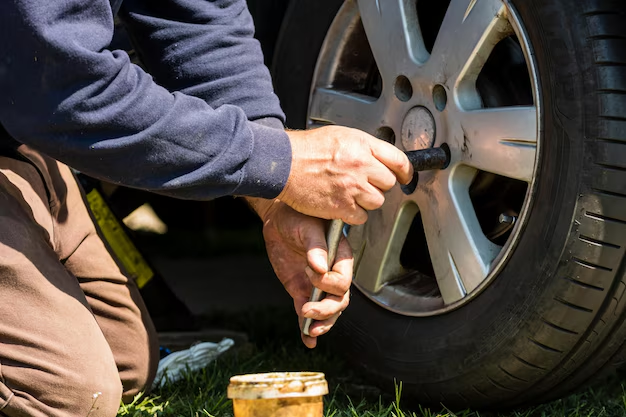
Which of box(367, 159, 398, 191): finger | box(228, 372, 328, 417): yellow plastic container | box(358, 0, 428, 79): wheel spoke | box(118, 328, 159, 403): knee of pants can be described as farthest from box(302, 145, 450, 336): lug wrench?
box(118, 328, 159, 403): knee of pants

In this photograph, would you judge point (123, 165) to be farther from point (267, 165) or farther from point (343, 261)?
point (343, 261)

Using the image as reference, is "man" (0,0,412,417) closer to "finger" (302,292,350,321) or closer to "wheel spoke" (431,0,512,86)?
"finger" (302,292,350,321)

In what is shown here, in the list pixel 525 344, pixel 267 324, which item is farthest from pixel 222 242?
pixel 525 344

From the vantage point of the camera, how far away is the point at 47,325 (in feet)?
5.03

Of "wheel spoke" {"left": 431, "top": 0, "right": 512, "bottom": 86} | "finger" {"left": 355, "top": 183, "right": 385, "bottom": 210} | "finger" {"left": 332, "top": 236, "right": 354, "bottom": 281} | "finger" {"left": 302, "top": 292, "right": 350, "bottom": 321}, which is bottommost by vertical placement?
"finger" {"left": 302, "top": 292, "right": 350, "bottom": 321}

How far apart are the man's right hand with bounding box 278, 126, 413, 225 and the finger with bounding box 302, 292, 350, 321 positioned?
169 millimetres

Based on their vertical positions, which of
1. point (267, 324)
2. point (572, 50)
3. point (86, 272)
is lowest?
point (267, 324)

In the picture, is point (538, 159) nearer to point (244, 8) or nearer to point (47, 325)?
point (244, 8)

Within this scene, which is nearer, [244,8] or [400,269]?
[244,8]

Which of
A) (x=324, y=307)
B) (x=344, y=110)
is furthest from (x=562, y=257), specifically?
(x=344, y=110)

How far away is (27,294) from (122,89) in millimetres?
476

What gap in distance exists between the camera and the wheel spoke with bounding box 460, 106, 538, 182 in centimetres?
153

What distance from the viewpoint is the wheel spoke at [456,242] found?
164cm

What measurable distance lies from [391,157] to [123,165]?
0.47 m
